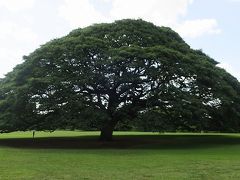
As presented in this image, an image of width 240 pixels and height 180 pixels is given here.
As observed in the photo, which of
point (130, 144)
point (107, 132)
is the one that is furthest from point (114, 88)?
point (130, 144)

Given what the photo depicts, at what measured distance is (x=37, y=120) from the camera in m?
38.2

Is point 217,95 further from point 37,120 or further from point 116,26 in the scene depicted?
point 37,120

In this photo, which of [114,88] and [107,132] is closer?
[114,88]

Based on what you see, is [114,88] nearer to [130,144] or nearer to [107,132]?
[107,132]

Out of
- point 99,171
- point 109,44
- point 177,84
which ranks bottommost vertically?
point 99,171

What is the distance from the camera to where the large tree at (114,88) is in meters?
34.8

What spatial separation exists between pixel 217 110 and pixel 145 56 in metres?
7.95

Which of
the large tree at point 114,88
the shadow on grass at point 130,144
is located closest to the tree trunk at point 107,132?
the large tree at point 114,88

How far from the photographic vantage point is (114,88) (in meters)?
38.4

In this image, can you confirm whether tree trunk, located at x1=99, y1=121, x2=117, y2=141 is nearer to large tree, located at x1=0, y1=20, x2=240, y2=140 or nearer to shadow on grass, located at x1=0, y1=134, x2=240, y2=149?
Answer: large tree, located at x1=0, y1=20, x2=240, y2=140

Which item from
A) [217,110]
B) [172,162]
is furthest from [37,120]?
[172,162]

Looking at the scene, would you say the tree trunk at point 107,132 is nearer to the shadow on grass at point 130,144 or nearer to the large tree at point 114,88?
the large tree at point 114,88

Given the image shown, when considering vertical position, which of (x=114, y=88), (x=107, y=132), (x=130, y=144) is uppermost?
(x=114, y=88)

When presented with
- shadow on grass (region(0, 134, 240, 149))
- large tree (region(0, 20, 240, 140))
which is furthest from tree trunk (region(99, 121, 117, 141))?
shadow on grass (region(0, 134, 240, 149))
